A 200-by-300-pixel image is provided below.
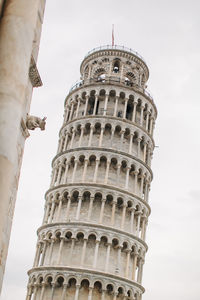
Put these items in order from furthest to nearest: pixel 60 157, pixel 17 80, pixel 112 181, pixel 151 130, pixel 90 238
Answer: pixel 151 130, pixel 60 157, pixel 112 181, pixel 90 238, pixel 17 80

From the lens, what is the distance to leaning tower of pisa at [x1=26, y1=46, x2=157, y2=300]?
91.4ft

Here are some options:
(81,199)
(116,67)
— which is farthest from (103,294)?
(116,67)

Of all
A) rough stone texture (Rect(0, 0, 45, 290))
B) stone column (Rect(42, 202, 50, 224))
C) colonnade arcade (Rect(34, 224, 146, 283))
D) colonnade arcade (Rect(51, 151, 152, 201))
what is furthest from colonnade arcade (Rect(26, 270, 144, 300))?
rough stone texture (Rect(0, 0, 45, 290))

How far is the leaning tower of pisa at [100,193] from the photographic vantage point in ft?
91.4

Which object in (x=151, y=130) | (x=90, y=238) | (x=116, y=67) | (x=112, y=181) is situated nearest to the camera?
(x=90, y=238)

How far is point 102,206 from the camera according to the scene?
29672 mm

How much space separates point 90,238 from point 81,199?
8.99 ft

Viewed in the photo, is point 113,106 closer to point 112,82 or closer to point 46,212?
point 112,82

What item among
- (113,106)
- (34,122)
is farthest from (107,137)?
(34,122)

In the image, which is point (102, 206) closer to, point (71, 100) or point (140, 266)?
point (140, 266)

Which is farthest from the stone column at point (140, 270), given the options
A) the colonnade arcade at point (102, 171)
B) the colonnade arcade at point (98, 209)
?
the colonnade arcade at point (102, 171)

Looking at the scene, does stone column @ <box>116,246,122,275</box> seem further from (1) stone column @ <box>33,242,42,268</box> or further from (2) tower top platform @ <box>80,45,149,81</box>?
(2) tower top platform @ <box>80,45,149,81</box>

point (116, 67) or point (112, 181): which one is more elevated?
point (116, 67)

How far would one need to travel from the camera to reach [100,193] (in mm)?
30062
